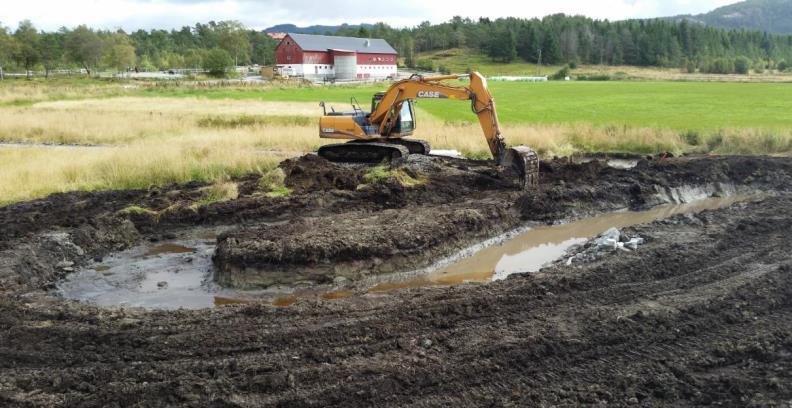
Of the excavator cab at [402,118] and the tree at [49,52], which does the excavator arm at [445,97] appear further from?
the tree at [49,52]

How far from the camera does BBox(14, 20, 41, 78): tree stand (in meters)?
76.4

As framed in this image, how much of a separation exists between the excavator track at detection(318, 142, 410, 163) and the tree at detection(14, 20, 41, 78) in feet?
248

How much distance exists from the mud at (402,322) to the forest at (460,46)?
71.3m

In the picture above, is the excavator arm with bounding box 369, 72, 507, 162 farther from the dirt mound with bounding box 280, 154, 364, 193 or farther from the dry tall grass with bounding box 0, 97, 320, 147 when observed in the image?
the dry tall grass with bounding box 0, 97, 320, 147

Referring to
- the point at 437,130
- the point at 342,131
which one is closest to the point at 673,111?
the point at 437,130

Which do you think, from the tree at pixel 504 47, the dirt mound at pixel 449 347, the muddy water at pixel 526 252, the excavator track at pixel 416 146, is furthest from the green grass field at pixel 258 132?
the tree at pixel 504 47

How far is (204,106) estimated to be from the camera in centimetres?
4128

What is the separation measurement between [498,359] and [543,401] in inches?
33.3

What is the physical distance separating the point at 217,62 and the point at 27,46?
80.6 ft

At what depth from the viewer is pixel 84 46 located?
272 ft

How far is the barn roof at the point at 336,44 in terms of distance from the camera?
3474 inches

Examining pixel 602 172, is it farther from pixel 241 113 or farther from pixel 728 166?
pixel 241 113

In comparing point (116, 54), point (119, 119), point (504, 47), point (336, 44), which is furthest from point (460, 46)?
point (119, 119)

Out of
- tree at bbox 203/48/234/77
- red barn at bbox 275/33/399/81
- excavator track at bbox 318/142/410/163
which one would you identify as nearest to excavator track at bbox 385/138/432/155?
excavator track at bbox 318/142/410/163
